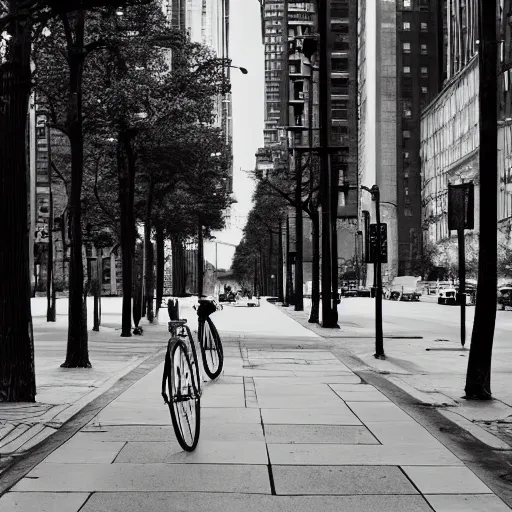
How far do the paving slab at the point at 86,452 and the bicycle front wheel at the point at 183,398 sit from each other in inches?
23.1

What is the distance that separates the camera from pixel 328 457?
8.25 meters

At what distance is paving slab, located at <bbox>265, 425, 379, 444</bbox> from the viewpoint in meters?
9.09

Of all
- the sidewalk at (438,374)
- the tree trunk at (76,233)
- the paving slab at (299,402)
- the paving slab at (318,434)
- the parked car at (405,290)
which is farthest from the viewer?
the parked car at (405,290)

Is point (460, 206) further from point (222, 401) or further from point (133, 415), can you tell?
point (133, 415)

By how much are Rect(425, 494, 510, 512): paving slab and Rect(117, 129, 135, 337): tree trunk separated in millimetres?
22327

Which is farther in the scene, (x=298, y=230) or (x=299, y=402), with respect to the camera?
(x=298, y=230)

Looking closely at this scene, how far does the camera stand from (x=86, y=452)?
8.43 metres

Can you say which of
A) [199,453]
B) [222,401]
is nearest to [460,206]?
[222,401]

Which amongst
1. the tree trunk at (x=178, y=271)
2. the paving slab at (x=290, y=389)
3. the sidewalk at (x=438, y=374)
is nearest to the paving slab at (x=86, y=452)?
the sidewalk at (x=438, y=374)

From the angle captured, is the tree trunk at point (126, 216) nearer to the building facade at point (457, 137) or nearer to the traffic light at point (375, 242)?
the traffic light at point (375, 242)

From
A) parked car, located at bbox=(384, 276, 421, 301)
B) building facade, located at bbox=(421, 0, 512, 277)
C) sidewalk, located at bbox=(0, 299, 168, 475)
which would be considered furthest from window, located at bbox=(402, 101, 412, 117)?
sidewalk, located at bbox=(0, 299, 168, 475)

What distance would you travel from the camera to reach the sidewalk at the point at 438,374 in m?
10.5

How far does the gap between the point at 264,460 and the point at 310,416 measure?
8.98ft

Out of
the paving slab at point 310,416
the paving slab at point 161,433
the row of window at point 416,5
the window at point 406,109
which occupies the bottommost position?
the paving slab at point 161,433
